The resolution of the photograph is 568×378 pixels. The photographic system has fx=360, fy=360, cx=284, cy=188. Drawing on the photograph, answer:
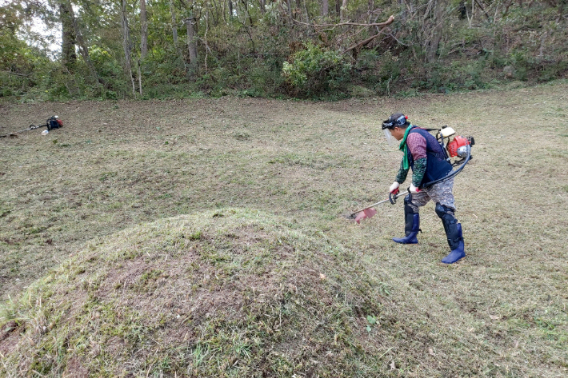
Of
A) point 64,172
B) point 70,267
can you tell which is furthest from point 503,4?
point 70,267

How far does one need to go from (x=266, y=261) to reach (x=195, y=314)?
53cm

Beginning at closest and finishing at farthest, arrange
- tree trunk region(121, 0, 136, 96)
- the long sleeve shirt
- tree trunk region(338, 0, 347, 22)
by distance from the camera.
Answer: the long sleeve shirt → tree trunk region(121, 0, 136, 96) → tree trunk region(338, 0, 347, 22)

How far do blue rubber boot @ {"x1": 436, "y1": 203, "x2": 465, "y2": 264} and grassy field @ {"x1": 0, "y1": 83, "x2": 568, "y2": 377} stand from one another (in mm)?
127

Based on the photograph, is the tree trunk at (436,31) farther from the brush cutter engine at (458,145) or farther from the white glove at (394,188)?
the white glove at (394,188)

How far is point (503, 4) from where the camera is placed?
1553 cm

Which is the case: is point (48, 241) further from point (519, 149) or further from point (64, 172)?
point (519, 149)

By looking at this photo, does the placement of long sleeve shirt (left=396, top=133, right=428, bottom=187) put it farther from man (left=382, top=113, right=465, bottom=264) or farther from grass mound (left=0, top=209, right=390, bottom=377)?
grass mound (left=0, top=209, right=390, bottom=377)

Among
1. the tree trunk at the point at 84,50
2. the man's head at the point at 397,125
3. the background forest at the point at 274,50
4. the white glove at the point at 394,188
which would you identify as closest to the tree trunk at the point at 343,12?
the background forest at the point at 274,50

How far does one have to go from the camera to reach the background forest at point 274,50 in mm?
11277

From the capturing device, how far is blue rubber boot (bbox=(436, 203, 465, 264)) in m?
3.71

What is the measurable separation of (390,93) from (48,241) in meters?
12.0

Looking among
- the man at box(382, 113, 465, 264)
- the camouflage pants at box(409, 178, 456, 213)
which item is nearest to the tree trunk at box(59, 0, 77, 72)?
the man at box(382, 113, 465, 264)

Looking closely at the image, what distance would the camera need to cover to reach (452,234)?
12.2 feet

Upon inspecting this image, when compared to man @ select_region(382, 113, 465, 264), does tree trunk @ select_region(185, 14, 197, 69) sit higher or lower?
higher
